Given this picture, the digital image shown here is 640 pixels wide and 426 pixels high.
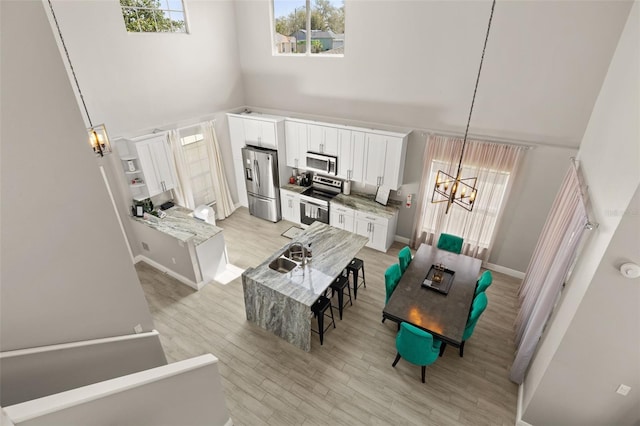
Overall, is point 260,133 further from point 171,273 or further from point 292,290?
point 292,290

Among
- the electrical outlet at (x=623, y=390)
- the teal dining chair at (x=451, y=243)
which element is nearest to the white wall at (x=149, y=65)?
the teal dining chair at (x=451, y=243)

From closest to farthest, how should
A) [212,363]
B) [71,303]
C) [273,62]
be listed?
1. [71,303]
2. [212,363]
3. [273,62]

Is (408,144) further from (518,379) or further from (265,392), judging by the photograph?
(265,392)

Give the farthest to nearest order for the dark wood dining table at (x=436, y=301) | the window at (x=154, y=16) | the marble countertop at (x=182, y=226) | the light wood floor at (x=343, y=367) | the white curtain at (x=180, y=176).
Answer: the white curtain at (x=180, y=176) → the marble countertop at (x=182, y=226) → the window at (x=154, y=16) → the dark wood dining table at (x=436, y=301) → the light wood floor at (x=343, y=367)

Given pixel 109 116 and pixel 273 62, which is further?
pixel 273 62

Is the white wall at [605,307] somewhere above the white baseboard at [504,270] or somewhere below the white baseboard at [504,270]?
above

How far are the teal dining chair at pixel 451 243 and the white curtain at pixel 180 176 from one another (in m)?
5.43

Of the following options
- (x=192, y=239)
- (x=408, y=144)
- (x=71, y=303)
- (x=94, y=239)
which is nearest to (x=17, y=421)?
(x=71, y=303)

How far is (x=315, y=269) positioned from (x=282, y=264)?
2.04ft

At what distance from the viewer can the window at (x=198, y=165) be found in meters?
7.18

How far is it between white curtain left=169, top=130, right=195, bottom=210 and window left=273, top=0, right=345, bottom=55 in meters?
3.12

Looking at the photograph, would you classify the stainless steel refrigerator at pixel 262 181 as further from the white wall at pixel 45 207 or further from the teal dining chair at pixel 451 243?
the white wall at pixel 45 207

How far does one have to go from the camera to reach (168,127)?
6.62m

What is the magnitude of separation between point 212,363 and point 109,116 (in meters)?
4.85
